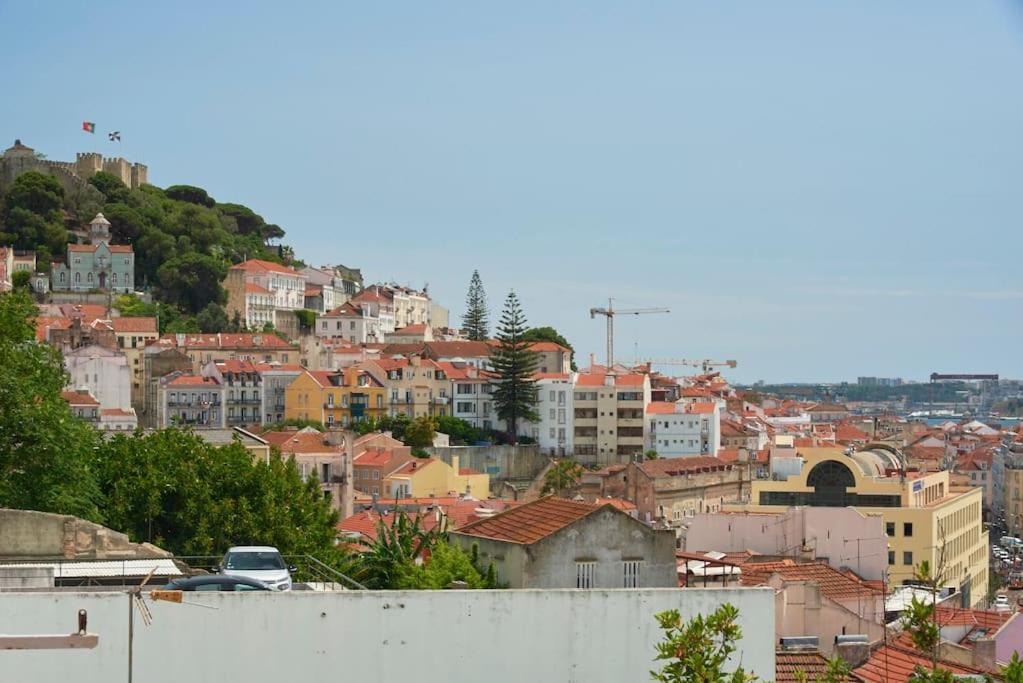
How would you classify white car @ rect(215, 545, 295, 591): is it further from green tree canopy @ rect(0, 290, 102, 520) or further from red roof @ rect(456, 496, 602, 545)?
green tree canopy @ rect(0, 290, 102, 520)

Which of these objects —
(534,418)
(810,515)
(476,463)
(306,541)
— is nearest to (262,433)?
(476,463)

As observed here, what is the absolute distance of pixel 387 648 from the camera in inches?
479

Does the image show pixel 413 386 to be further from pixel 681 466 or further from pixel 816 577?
pixel 816 577

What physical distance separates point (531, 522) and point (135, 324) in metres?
72.6

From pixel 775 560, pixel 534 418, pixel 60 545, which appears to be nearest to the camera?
pixel 60 545

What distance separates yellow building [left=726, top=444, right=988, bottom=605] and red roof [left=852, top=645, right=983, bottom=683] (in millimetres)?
20057

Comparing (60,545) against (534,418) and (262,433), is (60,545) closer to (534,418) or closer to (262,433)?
(262,433)

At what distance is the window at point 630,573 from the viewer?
15711mm

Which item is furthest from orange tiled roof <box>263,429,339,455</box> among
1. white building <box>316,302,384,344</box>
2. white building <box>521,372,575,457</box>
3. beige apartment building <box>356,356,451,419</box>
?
white building <box>316,302,384,344</box>

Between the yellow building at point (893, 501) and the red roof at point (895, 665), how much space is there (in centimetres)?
2006

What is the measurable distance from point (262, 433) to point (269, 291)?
3957 centimetres

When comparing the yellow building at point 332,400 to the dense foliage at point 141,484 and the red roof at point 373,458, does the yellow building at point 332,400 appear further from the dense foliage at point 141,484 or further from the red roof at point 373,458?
the dense foliage at point 141,484

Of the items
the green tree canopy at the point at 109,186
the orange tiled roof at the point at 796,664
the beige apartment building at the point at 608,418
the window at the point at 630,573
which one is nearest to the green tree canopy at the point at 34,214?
the green tree canopy at the point at 109,186

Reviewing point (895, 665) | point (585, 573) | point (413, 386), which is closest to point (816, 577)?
point (895, 665)
